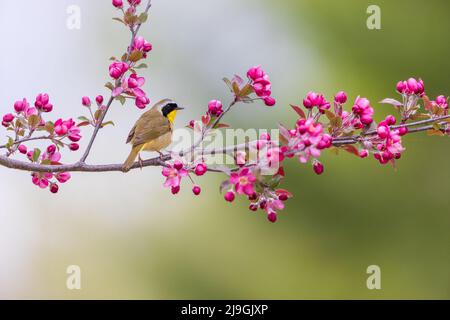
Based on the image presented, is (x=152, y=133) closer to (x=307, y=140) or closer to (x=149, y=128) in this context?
(x=149, y=128)

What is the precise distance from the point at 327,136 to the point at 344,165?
4730 millimetres

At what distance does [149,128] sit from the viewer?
2.69m

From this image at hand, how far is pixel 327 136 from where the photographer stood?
1.81m

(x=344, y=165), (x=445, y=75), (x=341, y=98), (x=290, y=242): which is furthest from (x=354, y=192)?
(x=341, y=98)

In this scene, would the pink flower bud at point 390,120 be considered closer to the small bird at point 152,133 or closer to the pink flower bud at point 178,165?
the pink flower bud at point 178,165

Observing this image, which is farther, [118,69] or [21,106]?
[21,106]

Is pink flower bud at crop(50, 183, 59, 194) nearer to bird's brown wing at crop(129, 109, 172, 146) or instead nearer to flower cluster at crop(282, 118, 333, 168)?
bird's brown wing at crop(129, 109, 172, 146)

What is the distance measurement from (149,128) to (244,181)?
0.96m

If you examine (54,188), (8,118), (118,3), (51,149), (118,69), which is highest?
(118,3)

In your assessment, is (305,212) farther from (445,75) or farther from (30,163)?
(30,163)

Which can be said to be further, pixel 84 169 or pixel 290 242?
pixel 290 242

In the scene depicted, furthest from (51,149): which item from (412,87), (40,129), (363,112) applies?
(412,87)

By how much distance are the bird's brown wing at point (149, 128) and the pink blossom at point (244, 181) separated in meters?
0.84

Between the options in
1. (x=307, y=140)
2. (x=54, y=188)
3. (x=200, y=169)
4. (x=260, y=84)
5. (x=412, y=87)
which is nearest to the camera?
(x=307, y=140)
